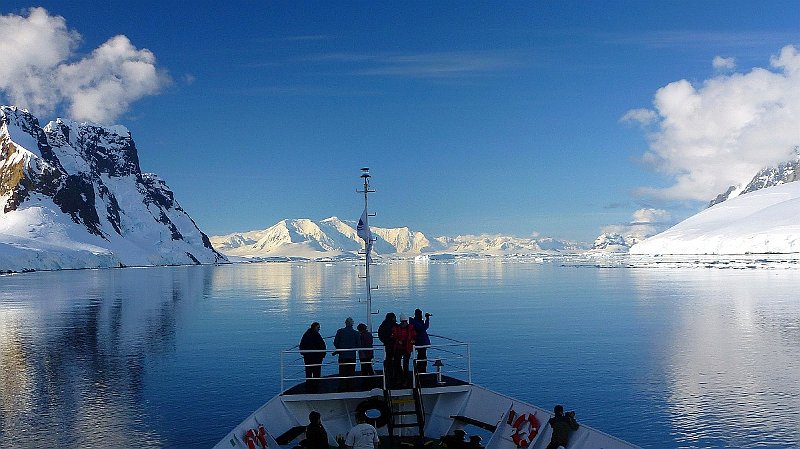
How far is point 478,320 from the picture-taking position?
55.7 m

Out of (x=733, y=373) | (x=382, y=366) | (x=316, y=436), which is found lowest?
(x=733, y=373)

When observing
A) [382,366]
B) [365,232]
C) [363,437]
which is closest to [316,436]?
[363,437]

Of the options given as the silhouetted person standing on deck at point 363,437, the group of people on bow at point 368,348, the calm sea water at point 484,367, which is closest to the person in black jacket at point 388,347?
the group of people on bow at point 368,348

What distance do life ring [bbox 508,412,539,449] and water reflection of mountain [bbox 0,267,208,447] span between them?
446 inches

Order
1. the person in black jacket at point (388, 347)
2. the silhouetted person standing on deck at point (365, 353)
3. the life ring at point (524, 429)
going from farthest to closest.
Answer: the silhouetted person standing on deck at point (365, 353) → the person in black jacket at point (388, 347) → the life ring at point (524, 429)

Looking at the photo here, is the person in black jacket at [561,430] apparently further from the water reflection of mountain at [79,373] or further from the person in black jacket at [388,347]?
the water reflection of mountain at [79,373]

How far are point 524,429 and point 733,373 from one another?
18.1 m

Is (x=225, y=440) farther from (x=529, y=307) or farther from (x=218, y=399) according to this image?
(x=529, y=307)

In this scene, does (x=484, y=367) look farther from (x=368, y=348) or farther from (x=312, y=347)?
(x=368, y=348)

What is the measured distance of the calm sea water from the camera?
940 inches

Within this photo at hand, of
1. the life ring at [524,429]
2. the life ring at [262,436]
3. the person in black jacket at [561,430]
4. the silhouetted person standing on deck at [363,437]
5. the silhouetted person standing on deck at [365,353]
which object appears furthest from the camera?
the silhouetted person standing on deck at [365,353]

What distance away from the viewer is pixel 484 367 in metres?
34.8

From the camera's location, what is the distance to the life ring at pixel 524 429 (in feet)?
59.2

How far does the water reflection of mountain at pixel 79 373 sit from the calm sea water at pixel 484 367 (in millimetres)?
99
